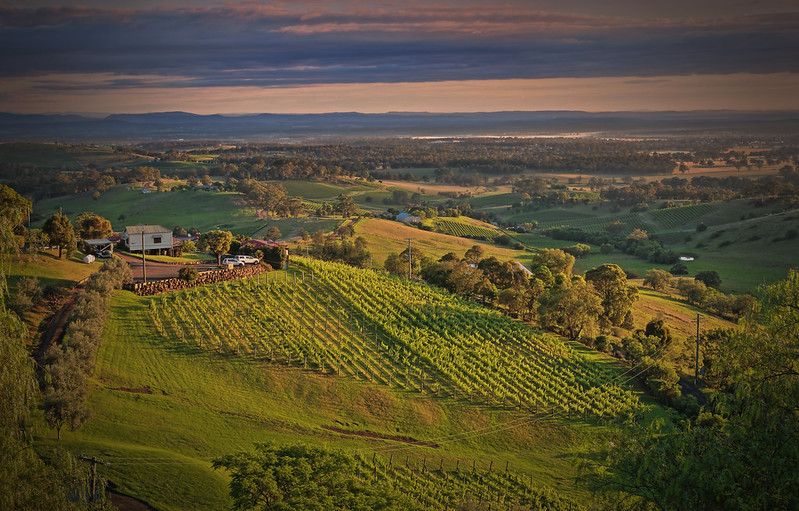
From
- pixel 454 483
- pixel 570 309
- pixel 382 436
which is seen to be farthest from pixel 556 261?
pixel 454 483

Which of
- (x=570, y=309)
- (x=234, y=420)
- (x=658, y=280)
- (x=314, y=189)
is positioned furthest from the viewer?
(x=314, y=189)

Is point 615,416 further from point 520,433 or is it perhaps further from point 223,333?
point 223,333

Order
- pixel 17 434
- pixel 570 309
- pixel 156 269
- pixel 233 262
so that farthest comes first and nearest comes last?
pixel 233 262
pixel 156 269
pixel 570 309
pixel 17 434

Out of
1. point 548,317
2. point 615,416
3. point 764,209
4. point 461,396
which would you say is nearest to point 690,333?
point 548,317

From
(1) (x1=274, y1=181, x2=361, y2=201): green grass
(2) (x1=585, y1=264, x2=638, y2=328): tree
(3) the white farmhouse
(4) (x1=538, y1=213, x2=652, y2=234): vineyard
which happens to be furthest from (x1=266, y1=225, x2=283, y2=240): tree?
(4) (x1=538, y1=213, x2=652, y2=234): vineyard

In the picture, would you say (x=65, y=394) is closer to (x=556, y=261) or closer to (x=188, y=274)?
(x=188, y=274)

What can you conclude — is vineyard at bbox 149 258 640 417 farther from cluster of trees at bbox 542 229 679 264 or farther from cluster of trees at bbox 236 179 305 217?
cluster of trees at bbox 236 179 305 217
